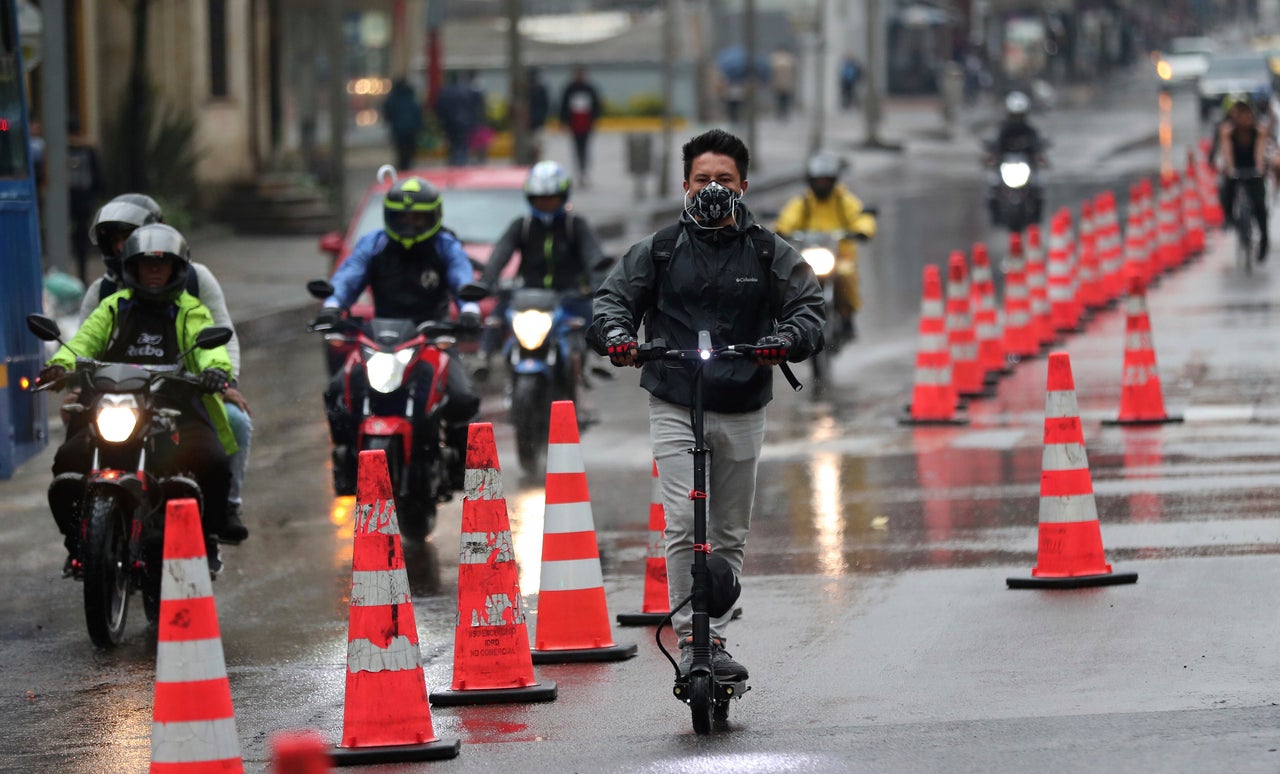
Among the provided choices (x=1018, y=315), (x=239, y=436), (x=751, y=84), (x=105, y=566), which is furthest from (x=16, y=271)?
(x=751, y=84)

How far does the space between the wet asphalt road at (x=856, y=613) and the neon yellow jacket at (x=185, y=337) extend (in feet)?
3.01

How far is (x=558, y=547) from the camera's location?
8.38 metres

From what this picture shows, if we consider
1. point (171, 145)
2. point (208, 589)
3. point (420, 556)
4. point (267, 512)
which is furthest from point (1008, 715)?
point (171, 145)

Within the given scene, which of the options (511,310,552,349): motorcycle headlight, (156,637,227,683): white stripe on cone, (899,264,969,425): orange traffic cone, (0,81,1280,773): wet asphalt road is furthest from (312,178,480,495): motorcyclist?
(156,637,227,683): white stripe on cone

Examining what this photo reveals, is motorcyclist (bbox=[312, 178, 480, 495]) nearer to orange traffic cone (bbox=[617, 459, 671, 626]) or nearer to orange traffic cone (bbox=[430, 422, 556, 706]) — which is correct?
orange traffic cone (bbox=[617, 459, 671, 626])

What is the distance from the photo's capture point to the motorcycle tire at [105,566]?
885 centimetres

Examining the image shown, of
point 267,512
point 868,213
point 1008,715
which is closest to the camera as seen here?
point 1008,715

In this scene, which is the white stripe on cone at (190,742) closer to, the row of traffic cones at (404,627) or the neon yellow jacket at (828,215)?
the row of traffic cones at (404,627)

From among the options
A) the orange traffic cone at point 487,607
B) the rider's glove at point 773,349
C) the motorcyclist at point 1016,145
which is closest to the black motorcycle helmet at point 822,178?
the orange traffic cone at point 487,607

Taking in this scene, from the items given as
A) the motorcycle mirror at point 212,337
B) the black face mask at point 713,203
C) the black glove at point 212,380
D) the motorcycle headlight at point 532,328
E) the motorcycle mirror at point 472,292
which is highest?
the black face mask at point 713,203

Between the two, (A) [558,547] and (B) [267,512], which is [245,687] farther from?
(B) [267,512]

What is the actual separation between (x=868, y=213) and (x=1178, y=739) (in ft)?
38.4

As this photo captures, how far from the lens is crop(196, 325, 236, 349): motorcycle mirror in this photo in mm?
8984

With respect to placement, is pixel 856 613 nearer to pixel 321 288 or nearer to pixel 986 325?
pixel 321 288
